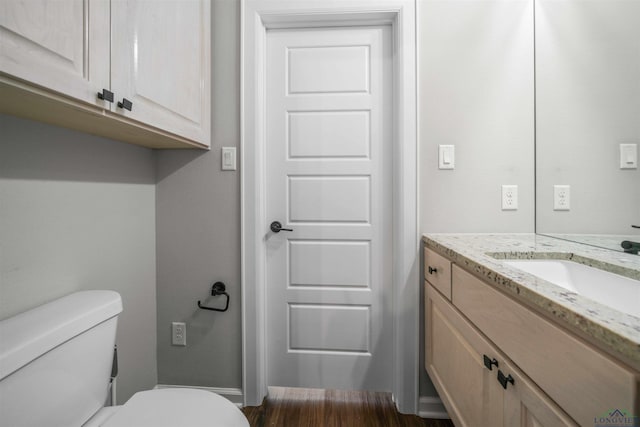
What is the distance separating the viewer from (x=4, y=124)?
2.67ft

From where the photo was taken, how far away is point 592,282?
0.85m

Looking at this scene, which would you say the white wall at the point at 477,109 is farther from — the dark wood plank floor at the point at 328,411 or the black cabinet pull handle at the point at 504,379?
the black cabinet pull handle at the point at 504,379

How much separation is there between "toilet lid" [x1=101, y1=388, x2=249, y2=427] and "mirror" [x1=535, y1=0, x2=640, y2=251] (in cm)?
142

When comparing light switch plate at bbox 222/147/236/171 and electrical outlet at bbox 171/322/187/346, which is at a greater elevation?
light switch plate at bbox 222/147/236/171

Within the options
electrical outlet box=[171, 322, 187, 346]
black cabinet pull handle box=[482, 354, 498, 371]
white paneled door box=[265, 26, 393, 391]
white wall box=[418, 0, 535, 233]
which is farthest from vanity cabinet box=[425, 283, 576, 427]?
electrical outlet box=[171, 322, 187, 346]

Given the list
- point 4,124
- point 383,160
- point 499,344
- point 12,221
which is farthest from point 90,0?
point 499,344

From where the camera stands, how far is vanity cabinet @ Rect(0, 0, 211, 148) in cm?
61

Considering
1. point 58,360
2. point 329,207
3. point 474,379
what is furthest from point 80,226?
point 474,379

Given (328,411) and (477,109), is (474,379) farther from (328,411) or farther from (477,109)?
(477,109)

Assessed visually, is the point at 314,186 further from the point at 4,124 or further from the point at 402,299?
the point at 4,124

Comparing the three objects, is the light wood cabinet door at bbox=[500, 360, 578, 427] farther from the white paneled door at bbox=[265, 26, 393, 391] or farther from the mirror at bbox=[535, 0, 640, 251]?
the white paneled door at bbox=[265, 26, 393, 391]

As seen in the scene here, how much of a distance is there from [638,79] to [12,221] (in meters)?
2.01

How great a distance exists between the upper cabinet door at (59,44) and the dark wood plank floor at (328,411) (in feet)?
4.95

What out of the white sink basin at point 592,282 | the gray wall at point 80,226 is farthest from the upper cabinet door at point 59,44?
the white sink basin at point 592,282
